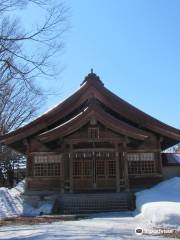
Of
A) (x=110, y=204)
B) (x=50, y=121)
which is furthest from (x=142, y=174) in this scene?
(x=50, y=121)

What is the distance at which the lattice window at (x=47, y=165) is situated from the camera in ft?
73.7

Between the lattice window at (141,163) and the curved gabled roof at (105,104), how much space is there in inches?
55.7

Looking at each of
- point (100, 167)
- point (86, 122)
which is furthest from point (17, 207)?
point (86, 122)

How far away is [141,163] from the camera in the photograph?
22.9 meters

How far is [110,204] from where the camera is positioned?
19.5 m

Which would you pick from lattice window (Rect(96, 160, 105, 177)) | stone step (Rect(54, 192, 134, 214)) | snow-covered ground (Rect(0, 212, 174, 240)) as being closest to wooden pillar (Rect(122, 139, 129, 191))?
stone step (Rect(54, 192, 134, 214))

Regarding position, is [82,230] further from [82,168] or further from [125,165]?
[82,168]

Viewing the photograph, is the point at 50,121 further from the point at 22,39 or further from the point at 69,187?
the point at 22,39

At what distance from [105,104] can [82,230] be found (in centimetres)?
1140

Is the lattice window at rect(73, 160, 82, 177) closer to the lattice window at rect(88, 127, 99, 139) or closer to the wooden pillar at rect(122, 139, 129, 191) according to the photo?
the lattice window at rect(88, 127, 99, 139)

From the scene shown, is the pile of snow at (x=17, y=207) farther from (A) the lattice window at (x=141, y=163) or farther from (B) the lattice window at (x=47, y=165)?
(A) the lattice window at (x=141, y=163)

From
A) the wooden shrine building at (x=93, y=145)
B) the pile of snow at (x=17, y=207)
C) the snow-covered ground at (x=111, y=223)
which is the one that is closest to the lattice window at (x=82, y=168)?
the wooden shrine building at (x=93, y=145)

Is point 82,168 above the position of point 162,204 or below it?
above

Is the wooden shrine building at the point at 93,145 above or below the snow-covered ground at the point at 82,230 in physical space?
above
